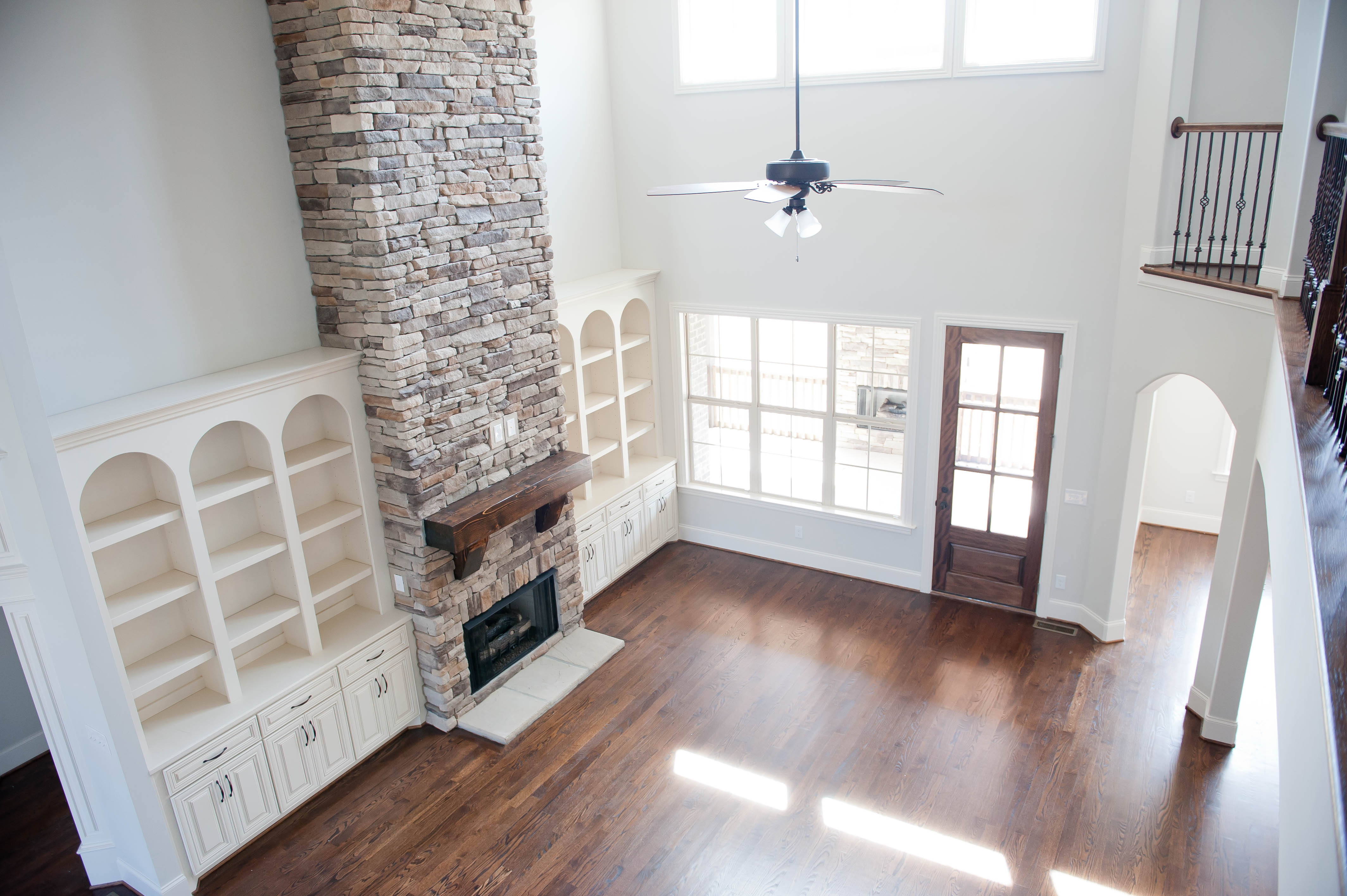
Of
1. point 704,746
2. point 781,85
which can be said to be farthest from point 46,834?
point 781,85

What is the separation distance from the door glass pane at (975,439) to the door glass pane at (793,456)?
51.8 inches

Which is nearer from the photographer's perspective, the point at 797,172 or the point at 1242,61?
the point at 797,172

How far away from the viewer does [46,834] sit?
5355mm

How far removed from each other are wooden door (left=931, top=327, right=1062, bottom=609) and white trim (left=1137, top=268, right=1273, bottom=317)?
84cm

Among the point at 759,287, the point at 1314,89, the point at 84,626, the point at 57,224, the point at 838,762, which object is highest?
the point at 1314,89

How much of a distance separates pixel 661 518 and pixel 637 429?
0.97m

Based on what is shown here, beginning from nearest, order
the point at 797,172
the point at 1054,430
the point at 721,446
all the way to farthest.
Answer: the point at 797,172, the point at 1054,430, the point at 721,446

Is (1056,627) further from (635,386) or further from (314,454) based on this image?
(314,454)

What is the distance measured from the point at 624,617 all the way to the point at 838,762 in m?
2.56

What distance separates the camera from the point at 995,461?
23.9 feet

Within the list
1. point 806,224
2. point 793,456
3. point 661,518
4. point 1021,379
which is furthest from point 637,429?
Answer: point 806,224

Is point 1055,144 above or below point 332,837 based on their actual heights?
above

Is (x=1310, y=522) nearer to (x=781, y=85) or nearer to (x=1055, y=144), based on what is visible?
(x=1055, y=144)

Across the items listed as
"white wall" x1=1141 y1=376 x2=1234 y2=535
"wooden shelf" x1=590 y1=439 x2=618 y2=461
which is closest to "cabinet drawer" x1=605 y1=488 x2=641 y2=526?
"wooden shelf" x1=590 y1=439 x2=618 y2=461
